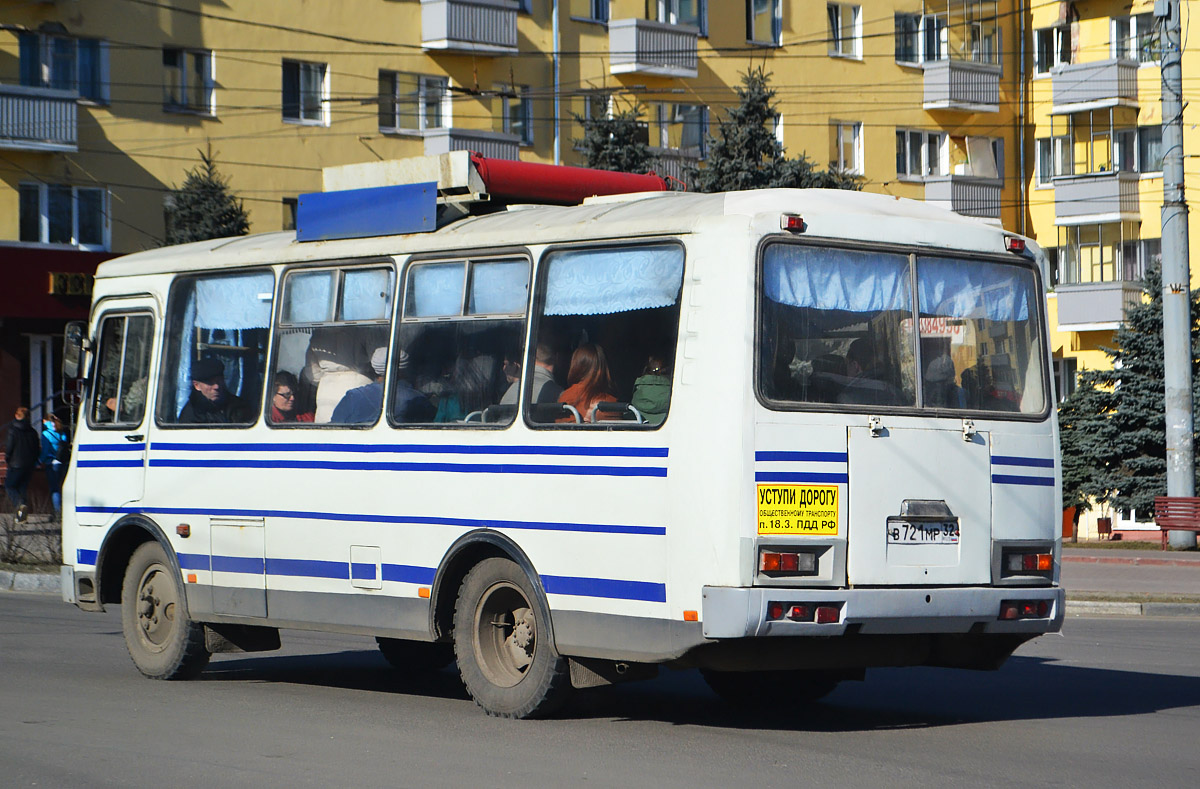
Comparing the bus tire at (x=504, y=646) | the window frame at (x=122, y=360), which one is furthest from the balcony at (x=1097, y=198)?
the bus tire at (x=504, y=646)

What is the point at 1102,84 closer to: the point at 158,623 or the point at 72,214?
the point at 72,214

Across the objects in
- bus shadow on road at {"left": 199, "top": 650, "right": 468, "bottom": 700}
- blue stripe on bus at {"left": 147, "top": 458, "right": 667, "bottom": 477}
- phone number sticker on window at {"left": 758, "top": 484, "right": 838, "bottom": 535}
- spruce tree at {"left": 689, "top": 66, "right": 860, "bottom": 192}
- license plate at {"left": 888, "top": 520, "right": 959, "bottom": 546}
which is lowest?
bus shadow on road at {"left": 199, "top": 650, "right": 468, "bottom": 700}

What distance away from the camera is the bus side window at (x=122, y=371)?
1287 cm

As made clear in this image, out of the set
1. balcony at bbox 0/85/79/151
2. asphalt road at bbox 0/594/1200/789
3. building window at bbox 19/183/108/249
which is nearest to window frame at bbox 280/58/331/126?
building window at bbox 19/183/108/249

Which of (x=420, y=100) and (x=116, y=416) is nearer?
(x=116, y=416)

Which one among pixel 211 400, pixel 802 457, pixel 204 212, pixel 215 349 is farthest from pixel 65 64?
pixel 802 457

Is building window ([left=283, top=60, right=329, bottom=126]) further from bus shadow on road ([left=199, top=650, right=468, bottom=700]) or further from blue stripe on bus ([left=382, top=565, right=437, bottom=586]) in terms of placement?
blue stripe on bus ([left=382, top=565, right=437, bottom=586])

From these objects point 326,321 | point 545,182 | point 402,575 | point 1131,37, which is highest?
point 1131,37

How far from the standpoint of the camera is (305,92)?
132ft

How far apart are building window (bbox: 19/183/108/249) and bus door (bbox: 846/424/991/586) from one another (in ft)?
95.9

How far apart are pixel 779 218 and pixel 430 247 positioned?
243 centimetres

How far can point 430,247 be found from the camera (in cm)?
1074

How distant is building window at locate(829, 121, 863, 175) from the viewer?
49562 mm

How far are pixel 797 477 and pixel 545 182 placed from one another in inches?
131
